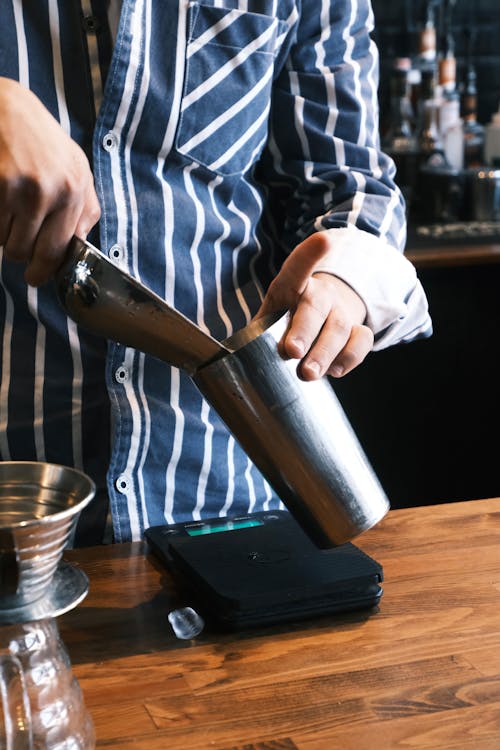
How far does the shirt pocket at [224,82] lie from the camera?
4.01ft

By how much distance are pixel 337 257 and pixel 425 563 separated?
319 mm

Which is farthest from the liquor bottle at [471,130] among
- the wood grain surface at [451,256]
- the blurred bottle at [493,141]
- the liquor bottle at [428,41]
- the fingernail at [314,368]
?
the fingernail at [314,368]

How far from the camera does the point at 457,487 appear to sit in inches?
107

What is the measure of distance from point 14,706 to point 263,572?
32 centimetres

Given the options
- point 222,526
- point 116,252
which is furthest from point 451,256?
point 222,526

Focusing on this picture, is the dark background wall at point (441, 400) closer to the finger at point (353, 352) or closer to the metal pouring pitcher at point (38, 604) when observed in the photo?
the finger at point (353, 352)

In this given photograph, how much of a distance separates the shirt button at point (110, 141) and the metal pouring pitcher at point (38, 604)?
0.51 metres

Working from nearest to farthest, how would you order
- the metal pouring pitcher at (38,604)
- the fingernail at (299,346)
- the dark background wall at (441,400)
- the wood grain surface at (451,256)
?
1. the metal pouring pitcher at (38,604)
2. the fingernail at (299,346)
3. the wood grain surface at (451,256)
4. the dark background wall at (441,400)

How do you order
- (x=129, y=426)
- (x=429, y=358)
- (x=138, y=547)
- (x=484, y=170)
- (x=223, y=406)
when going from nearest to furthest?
(x=223, y=406) → (x=138, y=547) → (x=129, y=426) → (x=429, y=358) → (x=484, y=170)

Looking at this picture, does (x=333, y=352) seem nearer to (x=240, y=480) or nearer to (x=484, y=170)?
(x=240, y=480)

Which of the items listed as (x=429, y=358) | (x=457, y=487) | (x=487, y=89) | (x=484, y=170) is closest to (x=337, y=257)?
(x=429, y=358)

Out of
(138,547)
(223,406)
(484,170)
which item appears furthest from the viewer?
(484,170)

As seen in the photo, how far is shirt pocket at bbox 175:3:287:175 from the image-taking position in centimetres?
122

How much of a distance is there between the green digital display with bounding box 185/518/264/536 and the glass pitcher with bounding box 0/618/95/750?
1.17 feet
